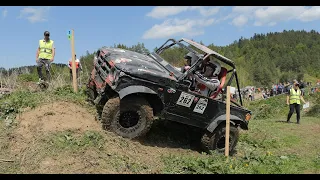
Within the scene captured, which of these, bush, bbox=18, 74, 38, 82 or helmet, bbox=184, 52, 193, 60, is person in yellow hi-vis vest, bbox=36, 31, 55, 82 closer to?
bush, bbox=18, 74, 38, 82

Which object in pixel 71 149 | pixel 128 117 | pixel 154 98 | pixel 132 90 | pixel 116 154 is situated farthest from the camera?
pixel 154 98

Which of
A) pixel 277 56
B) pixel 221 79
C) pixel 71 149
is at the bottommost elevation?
pixel 71 149

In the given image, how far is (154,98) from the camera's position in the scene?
7438 mm

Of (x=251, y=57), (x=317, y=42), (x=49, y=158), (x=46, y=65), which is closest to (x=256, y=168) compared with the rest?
(x=49, y=158)

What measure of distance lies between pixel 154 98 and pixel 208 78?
1429 mm

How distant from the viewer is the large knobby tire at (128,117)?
23.1 feet

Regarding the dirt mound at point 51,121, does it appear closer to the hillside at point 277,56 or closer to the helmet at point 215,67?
the helmet at point 215,67

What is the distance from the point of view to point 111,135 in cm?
691

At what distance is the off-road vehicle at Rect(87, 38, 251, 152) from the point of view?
7.05m

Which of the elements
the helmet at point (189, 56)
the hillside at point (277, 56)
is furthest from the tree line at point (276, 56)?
the helmet at point (189, 56)

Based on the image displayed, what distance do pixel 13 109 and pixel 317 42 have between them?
146 m

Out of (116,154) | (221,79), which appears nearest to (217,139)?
(221,79)

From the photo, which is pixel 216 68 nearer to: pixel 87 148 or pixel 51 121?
pixel 87 148

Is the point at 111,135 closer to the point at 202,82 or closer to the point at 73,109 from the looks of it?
the point at 73,109
